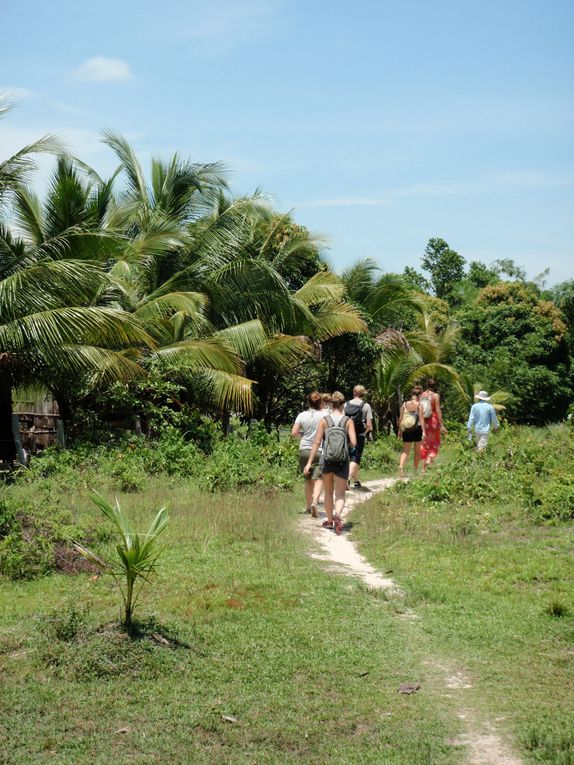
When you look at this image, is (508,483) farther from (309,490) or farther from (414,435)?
(309,490)

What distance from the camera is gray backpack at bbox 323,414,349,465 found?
38.5 ft

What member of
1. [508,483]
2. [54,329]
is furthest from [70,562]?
[508,483]

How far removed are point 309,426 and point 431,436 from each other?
17.3ft

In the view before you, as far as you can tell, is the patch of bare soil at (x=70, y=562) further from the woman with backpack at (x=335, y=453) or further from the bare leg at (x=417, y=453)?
the bare leg at (x=417, y=453)

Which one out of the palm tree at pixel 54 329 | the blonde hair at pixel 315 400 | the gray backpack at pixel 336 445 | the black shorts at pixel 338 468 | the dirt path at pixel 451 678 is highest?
the palm tree at pixel 54 329

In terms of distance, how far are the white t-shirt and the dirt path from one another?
1582mm

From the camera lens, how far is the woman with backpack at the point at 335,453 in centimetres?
1177

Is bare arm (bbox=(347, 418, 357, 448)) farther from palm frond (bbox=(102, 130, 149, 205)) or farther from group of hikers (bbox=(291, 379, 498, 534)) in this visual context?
palm frond (bbox=(102, 130, 149, 205))

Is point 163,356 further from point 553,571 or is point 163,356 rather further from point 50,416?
point 553,571

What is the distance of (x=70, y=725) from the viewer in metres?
5.47

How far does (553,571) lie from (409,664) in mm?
3164

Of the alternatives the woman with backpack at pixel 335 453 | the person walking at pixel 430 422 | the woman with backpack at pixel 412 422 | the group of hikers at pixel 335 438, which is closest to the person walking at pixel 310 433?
the group of hikers at pixel 335 438

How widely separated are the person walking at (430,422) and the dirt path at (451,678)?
5.79 m

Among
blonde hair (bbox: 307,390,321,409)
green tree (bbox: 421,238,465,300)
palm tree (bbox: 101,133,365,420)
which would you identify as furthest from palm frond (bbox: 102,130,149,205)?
green tree (bbox: 421,238,465,300)
